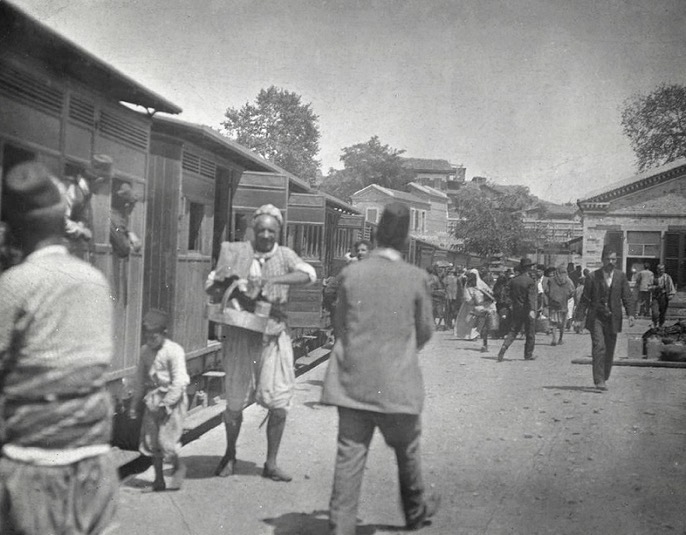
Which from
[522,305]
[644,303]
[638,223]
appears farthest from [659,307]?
[638,223]

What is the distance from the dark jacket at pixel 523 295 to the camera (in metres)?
14.1

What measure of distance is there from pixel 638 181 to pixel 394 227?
24.6 meters

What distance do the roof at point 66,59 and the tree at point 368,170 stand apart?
204 ft

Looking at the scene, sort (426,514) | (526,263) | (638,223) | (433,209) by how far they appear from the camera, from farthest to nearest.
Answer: (433,209) → (638,223) → (526,263) → (426,514)

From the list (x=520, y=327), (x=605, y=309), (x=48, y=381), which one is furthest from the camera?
(x=520, y=327)

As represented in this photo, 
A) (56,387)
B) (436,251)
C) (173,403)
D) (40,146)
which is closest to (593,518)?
(173,403)

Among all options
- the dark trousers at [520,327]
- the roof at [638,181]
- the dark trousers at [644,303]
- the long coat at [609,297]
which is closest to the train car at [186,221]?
the long coat at [609,297]

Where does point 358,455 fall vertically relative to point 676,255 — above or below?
below

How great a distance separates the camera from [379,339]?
14.0 ft

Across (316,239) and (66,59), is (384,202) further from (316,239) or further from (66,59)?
(66,59)

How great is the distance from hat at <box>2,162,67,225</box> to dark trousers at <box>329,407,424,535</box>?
2074 mm

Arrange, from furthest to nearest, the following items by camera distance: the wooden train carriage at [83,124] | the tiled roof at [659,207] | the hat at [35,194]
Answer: the tiled roof at [659,207] → the wooden train carriage at [83,124] → the hat at [35,194]

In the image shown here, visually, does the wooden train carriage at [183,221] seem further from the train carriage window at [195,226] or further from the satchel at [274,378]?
the satchel at [274,378]

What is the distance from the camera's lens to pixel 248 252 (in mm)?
5730
